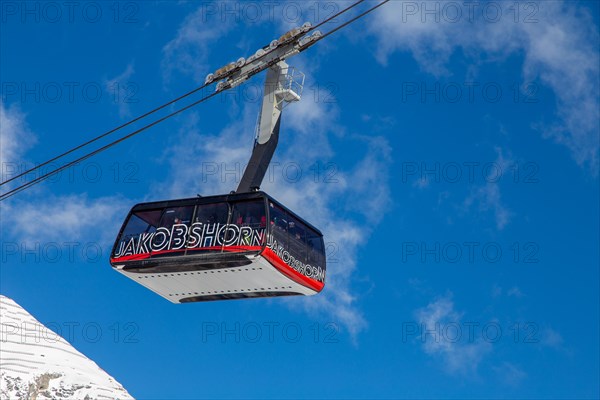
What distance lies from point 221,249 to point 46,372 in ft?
528

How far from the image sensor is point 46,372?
17938 cm

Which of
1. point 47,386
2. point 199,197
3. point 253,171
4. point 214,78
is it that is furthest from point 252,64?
point 47,386

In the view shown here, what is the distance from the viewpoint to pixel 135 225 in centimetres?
2906

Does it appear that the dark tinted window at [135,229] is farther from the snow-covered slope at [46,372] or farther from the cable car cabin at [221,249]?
the snow-covered slope at [46,372]

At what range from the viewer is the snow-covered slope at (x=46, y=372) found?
16850 cm

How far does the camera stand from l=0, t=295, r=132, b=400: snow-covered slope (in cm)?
16850

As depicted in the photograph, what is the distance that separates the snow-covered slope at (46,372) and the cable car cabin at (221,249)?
14105cm

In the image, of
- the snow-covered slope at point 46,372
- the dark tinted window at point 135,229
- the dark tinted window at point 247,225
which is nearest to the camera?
the dark tinted window at point 247,225

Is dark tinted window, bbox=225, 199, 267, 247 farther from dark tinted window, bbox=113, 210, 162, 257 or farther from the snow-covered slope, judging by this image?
the snow-covered slope

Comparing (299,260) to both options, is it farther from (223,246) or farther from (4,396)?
(4,396)

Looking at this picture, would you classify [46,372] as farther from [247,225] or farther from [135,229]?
[247,225]

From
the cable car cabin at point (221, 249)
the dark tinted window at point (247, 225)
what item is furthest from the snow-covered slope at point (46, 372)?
the dark tinted window at point (247, 225)

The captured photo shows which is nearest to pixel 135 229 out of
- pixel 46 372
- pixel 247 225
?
pixel 247 225

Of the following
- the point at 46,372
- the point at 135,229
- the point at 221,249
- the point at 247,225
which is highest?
the point at 46,372
